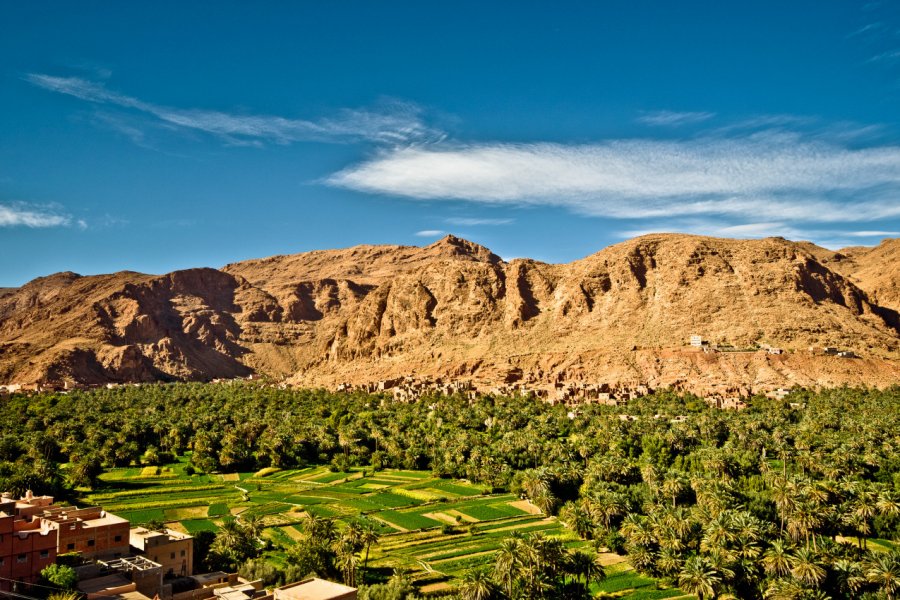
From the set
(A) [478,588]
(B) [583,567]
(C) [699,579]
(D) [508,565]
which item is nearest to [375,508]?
(B) [583,567]

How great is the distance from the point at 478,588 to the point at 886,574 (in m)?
21.2

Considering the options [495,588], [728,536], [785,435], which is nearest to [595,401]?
[785,435]

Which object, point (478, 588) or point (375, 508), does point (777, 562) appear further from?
point (375, 508)

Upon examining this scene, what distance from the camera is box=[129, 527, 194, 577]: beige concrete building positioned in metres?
35.7

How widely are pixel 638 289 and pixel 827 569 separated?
98.2 meters

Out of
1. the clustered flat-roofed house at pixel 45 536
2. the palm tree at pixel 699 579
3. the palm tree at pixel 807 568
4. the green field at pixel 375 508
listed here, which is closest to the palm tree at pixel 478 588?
the green field at pixel 375 508

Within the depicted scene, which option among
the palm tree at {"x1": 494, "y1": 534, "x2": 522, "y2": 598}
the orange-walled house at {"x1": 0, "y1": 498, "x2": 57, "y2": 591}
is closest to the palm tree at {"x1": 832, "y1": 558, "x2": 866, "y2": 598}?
the palm tree at {"x1": 494, "y1": 534, "x2": 522, "y2": 598}

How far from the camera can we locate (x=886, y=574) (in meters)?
37.0

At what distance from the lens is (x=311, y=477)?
7262cm

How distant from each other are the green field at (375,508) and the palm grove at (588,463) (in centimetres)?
190

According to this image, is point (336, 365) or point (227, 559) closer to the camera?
point (227, 559)

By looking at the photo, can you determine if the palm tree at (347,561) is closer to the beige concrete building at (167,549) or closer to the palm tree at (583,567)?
the beige concrete building at (167,549)

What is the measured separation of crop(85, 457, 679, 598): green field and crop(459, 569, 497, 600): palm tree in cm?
494

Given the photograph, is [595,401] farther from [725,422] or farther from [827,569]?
[827,569]
